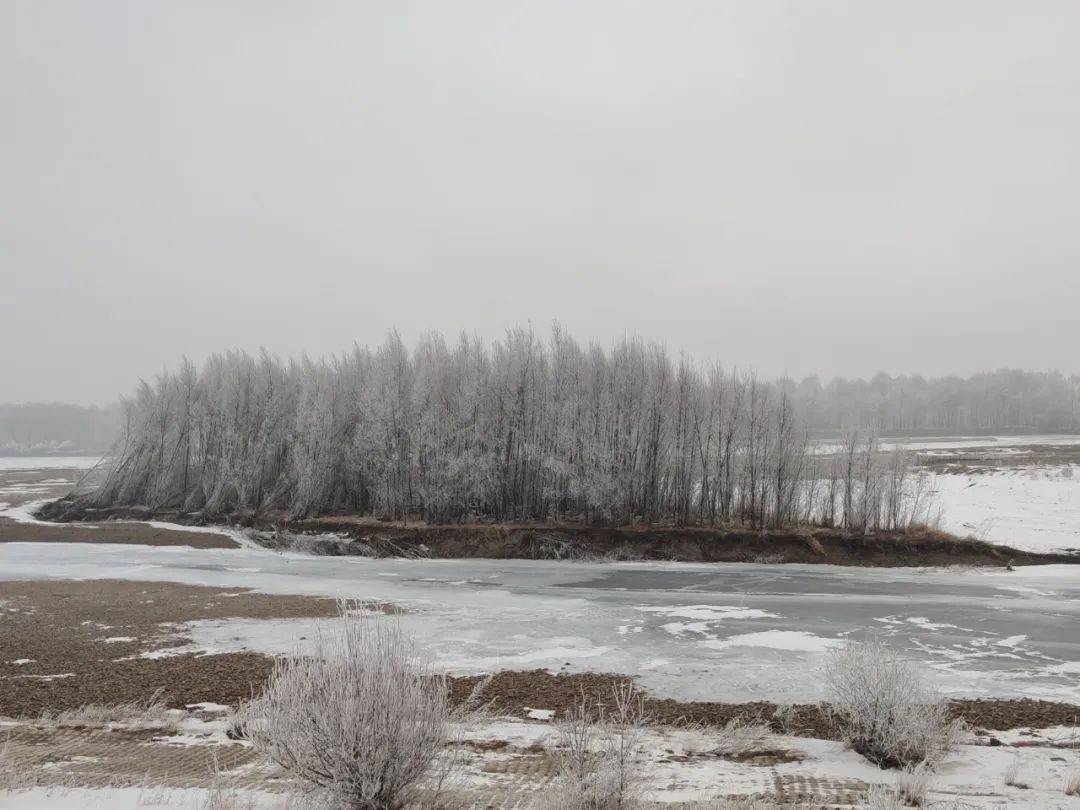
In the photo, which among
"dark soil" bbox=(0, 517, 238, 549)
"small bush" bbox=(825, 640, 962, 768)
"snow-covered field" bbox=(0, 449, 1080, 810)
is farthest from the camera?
"dark soil" bbox=(0, 517, 238, 549)

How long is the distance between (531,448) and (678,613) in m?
19.3

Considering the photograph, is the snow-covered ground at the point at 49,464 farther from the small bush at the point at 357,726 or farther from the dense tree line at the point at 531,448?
the small bush at the point at 357,726

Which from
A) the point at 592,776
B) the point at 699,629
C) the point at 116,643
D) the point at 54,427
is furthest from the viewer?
the point at 54,427

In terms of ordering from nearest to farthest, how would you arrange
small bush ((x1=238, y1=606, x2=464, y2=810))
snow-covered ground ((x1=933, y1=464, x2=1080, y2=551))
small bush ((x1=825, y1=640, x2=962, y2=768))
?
small bush ((x1=238, y1=606, x2=464, y2=810)), small bush ((x1=825, y1=640, x2=962, y2=768)), snow-covered ground ((x1=933, y1=464, x2=1080, y2=551))

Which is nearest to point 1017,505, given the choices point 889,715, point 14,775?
point 889,715

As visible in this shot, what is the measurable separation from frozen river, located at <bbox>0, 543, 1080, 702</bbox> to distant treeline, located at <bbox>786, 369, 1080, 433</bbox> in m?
84.2

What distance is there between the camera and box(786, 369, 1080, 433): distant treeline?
114000 mm

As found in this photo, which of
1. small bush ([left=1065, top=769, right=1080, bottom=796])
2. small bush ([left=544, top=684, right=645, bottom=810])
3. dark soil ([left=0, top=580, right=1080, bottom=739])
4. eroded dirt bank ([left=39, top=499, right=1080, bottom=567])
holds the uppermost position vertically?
small bush ([left=544, top=684, right=645, bottom=810])

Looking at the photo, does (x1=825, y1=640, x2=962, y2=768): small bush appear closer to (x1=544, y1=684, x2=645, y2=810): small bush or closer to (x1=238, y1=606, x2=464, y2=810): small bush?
(x1=544, y1=684, x2=645, y2=810): small bush

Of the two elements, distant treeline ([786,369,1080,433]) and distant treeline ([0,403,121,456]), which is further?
distant treeline ([0,403,121,456])

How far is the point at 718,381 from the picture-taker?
39.2 meters

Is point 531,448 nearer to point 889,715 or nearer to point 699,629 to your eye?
point 699,629

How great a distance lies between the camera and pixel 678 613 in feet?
65.4

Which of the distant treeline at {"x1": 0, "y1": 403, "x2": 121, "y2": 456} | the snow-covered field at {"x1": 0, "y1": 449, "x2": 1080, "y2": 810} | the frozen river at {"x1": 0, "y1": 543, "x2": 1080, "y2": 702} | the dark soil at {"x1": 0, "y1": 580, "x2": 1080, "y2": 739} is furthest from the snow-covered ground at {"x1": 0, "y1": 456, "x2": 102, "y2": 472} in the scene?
the dark soil at {"x1": 0, "y1": 580, "x2": 1080, "y2": 739}
